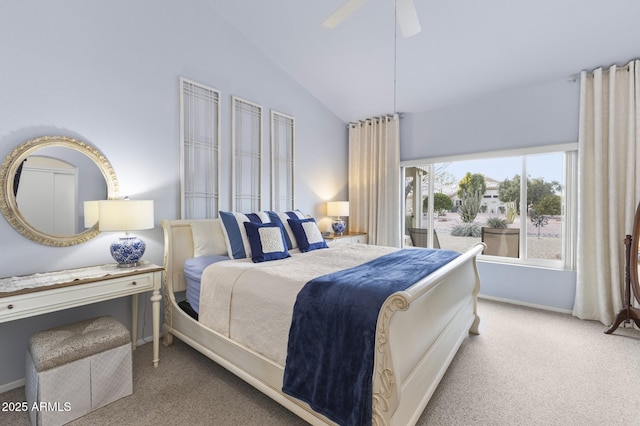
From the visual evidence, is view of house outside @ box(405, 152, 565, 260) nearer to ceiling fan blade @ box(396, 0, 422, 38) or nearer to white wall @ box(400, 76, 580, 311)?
white wall @ box(400, 76, 580, 311)

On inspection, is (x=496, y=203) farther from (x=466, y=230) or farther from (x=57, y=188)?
(x=57, y=188)

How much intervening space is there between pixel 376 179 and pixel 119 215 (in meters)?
3.61

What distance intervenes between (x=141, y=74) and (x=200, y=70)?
615 millimetres

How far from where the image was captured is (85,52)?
239 centimetres

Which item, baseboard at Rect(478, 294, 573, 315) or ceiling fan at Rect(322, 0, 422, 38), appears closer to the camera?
ceiling fan at Rect(322, 0, 422, 38)

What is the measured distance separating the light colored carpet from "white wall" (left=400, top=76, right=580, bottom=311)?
841 mm

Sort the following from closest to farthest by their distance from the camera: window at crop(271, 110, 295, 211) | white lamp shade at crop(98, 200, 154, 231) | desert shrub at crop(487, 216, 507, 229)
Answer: white lamp shade at crop(98, 200, 154, 231)
window at crop(271, 110, 295, 211)
desert shrub at crop(487, 216, 507, 229)

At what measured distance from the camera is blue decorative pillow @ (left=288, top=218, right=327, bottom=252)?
3186mm

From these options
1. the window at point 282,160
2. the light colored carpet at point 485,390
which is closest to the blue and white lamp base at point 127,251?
the light colored carpet at point 485,390

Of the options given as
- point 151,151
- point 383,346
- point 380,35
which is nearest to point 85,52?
point 151,151

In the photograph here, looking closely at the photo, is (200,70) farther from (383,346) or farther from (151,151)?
(383,346)

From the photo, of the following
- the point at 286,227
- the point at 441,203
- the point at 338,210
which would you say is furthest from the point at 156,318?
the point at 441,203

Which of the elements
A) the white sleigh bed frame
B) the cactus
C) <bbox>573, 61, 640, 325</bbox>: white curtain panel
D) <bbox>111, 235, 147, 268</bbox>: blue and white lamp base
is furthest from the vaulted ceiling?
<bbox>111, 235, 147, 268</bbox>: blue and white lamp base

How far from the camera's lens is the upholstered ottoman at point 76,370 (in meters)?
1.69
